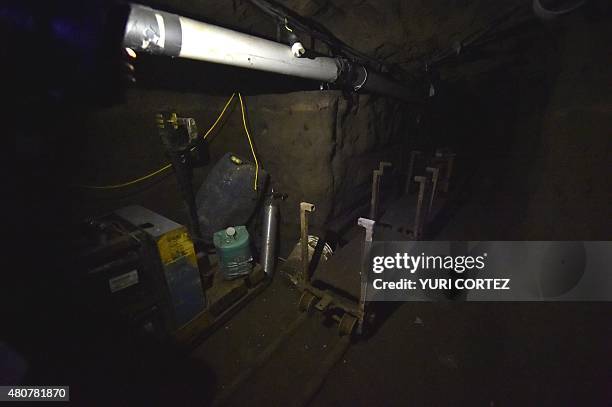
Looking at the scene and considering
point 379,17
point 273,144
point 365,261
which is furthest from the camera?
point 273,144

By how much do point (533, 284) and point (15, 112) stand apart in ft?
18.9

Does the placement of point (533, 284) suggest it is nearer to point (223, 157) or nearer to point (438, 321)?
point (438, 321)

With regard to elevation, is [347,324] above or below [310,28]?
below

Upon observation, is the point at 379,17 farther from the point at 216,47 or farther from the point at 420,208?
the point at 420,208

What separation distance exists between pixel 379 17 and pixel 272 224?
322cm

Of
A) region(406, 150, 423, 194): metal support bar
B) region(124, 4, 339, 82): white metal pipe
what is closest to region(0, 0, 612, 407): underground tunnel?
region(124, 4, 339, 82): white metal pipe

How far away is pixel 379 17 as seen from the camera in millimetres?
3107

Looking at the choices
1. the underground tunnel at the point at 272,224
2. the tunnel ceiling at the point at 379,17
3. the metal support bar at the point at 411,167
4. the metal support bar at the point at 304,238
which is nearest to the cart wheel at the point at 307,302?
the underground tunnel at the point at 272,224

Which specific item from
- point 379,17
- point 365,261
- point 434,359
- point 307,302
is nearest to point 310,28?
point 379,17

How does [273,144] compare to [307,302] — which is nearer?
[307,302]

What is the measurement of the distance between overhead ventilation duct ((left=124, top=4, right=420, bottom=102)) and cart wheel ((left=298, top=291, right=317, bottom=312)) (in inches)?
103

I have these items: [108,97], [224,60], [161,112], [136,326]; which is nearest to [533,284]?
[224,60]

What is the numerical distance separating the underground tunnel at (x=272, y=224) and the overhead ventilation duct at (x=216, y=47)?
16 mm

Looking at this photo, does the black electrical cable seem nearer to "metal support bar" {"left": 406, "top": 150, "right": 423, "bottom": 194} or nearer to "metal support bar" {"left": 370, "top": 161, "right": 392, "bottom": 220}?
"metal support bar" {"left": 370, "top": 161, "right": 392, "bottom": 220}
